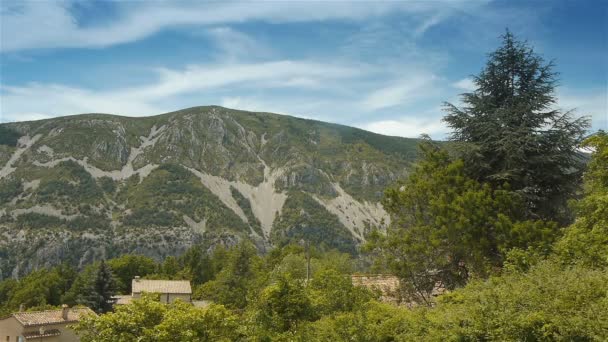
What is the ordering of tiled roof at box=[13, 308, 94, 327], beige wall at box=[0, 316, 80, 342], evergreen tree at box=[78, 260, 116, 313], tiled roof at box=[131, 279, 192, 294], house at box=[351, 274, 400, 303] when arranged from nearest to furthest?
house at box=[351, 274, 400, 303] < beige wall at box=[0, 316, 80, 342] < tiled roof at box=[13, 308, 94, 327] < evergreen tree at box=[78, 260, 116, 313] < tiled roof at box=[131, 279, 192, 294]

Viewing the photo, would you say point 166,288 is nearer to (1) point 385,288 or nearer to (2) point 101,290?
(2) point 101,290

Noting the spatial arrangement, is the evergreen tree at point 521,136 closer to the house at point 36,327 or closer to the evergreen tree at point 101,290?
the house at point 36,327

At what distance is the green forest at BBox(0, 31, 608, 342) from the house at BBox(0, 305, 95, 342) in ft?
84.2

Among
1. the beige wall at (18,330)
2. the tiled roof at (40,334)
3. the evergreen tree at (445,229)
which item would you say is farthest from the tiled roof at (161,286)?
the evergreen tree at (445,229)

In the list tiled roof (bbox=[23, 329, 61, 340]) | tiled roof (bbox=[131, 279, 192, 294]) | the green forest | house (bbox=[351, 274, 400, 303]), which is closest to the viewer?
the green forest

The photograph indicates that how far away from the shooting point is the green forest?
391 inches

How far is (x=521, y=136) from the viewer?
17.8 metres

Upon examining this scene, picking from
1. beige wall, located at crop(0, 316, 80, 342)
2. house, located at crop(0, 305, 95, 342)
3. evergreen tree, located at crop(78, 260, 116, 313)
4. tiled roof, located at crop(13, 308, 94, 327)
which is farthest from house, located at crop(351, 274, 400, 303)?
evergreen tree, located at crop(78, 260, 116, 313)

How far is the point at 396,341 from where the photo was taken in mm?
11820

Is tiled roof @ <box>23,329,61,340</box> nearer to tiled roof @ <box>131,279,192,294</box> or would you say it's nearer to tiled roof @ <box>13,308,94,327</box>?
tiled roof @ <box>13,308,94,327</box>

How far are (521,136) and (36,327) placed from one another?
36639 millimetres

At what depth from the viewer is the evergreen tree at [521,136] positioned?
58.2ft

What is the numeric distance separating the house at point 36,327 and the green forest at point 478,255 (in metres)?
25.7

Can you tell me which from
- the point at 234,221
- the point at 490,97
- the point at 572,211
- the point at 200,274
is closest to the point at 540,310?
the point at 572,211
